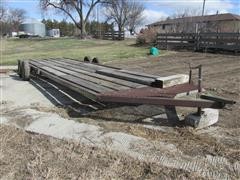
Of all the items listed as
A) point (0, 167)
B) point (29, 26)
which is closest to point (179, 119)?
point (0, 167)

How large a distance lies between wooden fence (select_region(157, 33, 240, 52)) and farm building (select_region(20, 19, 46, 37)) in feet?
254

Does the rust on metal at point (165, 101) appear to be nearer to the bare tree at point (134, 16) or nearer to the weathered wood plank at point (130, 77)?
the weathered wood plank at point (130, 77)

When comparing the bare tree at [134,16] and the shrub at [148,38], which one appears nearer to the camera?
the shrub at [148,38]

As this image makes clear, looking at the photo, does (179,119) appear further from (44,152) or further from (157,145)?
(44,152)

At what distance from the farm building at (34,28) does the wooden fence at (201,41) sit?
254 ft

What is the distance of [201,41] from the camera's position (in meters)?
18.0

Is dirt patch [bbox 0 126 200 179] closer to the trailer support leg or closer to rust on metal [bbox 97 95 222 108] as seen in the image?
rust on metal [bbox 97 95 222 108]

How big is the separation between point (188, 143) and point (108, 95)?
144 cm

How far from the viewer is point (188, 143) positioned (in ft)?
12.4

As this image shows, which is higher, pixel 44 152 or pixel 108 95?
pixel 108 95

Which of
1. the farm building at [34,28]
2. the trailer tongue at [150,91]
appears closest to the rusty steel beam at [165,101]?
the trailer tongue at [150,91]

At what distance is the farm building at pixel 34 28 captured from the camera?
93.4 m

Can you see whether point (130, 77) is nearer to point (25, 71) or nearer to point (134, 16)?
point (25, 71)

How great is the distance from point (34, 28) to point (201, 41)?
82.4 metres
